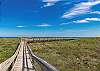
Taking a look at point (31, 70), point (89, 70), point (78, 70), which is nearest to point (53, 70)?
point (78, 70)

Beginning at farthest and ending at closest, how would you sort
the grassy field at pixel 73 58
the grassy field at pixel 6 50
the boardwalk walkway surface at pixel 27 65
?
the grassy field at pixel 6 50
the grassy field at pixel 73 58
the boardwalk walkway surface at pixel 27 65

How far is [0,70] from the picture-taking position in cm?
1938

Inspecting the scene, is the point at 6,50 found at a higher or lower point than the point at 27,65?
higher

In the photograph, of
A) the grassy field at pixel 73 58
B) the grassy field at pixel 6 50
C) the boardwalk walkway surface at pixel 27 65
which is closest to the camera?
the boardwalk walkway surface at pixel 27 65

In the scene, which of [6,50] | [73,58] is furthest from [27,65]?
[6,50]

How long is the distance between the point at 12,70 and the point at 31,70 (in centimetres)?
193

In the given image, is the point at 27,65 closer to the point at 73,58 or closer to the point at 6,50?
the point at 73,58

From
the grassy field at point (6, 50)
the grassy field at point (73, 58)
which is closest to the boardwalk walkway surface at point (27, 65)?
the grassy field at point (73, 58)

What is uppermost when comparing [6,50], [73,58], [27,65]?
[73,58]

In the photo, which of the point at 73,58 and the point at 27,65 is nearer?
the point at 27,65

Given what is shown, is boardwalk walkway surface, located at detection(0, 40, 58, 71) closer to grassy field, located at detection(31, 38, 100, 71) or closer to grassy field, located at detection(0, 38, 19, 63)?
grassy field, located at detection(31, 38, 100, 71)

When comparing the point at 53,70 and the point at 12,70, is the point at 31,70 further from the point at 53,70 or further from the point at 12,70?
the point at 53,70

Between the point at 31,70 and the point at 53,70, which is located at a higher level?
the point at 53,70

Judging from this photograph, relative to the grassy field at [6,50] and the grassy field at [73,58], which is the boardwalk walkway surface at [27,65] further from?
the grassy field at [6,50]
